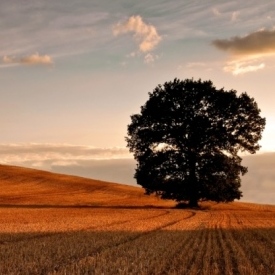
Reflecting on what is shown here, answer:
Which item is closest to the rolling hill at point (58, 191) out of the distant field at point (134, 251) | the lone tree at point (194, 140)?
the lone tree at point (194, 140)

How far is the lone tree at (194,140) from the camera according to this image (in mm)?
54125

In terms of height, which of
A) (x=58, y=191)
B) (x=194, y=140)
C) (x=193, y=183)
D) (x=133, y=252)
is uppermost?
(x=194, y=140)

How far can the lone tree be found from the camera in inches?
2131

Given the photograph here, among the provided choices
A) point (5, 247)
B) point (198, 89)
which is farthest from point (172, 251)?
point (198, 89)

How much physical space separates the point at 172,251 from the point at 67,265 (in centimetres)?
455

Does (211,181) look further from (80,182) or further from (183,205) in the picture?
(80,182)

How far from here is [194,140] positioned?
54.7 meters

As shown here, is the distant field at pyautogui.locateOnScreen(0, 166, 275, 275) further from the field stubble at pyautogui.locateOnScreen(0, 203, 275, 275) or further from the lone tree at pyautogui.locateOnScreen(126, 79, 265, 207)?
the lone tree at pyautogui.locateOnScreen(126, 79, 265, 207)

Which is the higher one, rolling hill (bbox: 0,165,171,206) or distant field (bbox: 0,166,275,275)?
rolling hill (bbox: 0,165,171,206)

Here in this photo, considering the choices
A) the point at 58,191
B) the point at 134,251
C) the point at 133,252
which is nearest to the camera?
the point at 133,252

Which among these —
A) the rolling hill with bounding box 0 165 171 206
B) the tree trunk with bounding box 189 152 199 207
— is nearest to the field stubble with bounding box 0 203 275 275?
the tree trunk with bounding box 189 152 199 207

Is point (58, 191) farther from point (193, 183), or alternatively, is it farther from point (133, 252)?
point (133, 252)

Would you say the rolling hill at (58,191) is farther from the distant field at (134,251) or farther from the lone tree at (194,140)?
the distant field at (134,251)

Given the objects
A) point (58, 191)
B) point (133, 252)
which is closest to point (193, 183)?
point (58, 191)
